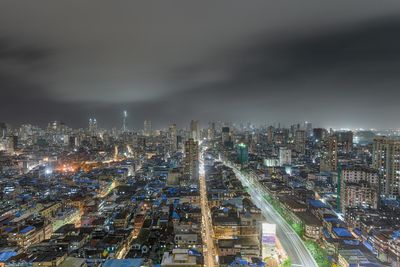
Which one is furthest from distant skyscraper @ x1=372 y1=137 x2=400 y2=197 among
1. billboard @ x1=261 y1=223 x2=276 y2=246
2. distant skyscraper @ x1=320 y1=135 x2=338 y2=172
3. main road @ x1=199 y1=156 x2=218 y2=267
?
billboard @ x1=261 y1=223 x2=276 y2=246

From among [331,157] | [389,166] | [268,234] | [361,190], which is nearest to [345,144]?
[331,157]

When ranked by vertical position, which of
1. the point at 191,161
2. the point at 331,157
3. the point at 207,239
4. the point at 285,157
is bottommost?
the point at 207,239

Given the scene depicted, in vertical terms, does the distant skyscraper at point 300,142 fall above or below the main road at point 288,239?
above

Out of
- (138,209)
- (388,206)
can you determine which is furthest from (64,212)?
(388,206)

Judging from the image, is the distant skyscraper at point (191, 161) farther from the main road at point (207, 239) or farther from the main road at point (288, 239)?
the main road at point (288, 239)

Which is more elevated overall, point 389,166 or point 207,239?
point 389,166

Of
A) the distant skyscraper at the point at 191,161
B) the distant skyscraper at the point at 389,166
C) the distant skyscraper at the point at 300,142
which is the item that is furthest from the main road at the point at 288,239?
the distant skyscraper at the point at 300,142

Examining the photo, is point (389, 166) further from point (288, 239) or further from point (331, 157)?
point (288, 239)

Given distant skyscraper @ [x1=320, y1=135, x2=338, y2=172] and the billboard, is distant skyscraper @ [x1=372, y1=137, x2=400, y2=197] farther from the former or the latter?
the billboard
